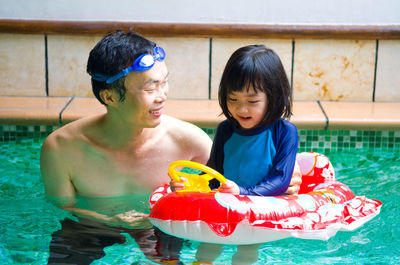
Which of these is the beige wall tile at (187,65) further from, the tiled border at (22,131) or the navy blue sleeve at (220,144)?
the navy blue sleeve at (220,144)

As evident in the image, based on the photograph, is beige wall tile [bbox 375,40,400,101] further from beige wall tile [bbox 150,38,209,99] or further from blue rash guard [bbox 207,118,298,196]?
blue rash guard [bbox 207,118,298,196]

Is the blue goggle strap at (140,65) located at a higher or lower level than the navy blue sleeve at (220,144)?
higher

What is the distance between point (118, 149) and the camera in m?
3.16

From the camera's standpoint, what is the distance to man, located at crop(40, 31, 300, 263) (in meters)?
2.79

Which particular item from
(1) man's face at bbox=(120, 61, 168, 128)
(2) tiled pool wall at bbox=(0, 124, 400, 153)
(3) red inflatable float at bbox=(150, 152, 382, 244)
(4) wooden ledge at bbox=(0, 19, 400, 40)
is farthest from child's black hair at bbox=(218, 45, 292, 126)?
(4) wooden ledge at bbox=(0, 19, 400, 40)

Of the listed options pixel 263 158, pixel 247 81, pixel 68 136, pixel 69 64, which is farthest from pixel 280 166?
pixel 69 64

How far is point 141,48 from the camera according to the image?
279 centimetres

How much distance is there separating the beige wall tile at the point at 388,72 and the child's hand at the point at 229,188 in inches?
132

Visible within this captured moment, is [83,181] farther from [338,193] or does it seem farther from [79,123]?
[338,193]

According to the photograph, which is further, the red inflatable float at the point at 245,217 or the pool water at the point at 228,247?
the pool water at the point at 228,247

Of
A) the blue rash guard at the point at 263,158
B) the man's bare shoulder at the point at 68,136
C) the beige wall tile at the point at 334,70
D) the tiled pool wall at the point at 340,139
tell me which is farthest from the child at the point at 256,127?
the beige wall tile at the point at 334,70

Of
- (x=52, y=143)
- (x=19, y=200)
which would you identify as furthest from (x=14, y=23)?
(x=52, y=143)

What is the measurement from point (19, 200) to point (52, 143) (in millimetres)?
728

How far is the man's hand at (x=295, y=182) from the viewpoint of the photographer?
9.50ft
